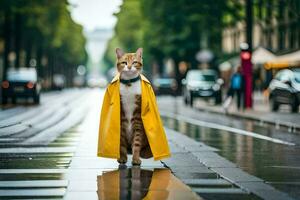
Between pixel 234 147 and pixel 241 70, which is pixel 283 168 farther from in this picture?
pixel 241 70

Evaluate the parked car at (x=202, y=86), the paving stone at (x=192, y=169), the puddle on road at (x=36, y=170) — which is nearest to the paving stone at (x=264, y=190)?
the paving stone at (x=192, y=169)

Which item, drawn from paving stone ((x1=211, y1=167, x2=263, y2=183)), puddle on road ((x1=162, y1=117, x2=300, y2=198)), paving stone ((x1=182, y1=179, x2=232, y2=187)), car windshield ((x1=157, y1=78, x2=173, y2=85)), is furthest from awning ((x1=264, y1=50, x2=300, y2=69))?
paving stone ((x1=182, y1=179, x2=232, y2=187))

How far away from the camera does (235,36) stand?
78250 millimetres

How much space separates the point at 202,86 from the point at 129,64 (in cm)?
3096

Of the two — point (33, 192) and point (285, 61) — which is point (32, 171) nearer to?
point (33, 192)

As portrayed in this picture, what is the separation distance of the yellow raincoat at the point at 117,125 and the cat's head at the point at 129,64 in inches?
5.6

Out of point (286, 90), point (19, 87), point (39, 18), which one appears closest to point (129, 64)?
point (286, 90)

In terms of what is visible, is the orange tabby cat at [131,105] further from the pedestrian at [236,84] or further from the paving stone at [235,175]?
the pedestrian at [236,84]

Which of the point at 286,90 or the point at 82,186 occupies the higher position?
the point at 286,90

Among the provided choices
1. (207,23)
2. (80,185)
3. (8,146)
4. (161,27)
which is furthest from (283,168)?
(161,27)

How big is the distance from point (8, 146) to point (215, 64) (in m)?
59.1

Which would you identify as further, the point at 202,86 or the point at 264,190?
the point at 202,86

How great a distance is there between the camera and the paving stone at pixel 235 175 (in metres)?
9.05

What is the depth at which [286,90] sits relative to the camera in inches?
1171
